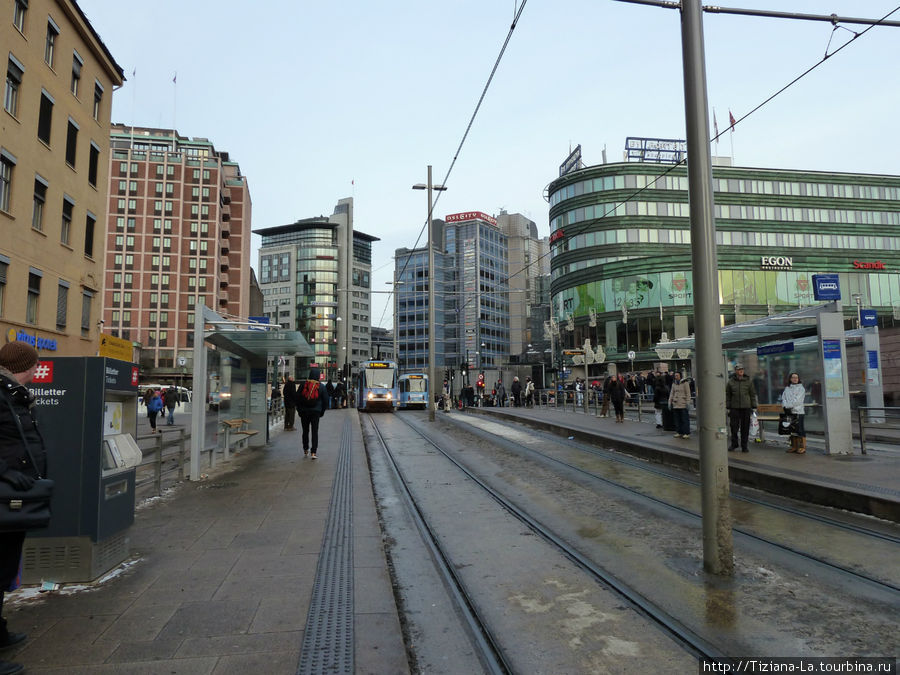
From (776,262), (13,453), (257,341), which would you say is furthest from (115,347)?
(776,262)

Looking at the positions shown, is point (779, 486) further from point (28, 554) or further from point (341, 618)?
point (28, 554)

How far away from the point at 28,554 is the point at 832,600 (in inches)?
235

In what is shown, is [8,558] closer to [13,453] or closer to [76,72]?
[13,453]

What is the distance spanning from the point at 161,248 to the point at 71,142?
5853cm

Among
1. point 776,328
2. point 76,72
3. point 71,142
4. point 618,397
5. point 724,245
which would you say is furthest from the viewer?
point 724,245

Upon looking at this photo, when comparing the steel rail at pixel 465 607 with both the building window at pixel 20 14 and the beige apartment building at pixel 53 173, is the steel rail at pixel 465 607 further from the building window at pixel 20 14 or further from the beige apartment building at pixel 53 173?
the building window at pixel 20 14

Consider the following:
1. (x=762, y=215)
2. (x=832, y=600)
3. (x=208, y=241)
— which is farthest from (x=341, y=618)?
(x=208, y=241)

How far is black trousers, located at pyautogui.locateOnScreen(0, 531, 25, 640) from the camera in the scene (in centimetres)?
341

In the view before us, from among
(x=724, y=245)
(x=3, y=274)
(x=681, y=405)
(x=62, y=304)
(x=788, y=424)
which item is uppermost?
(x=724, y=245)

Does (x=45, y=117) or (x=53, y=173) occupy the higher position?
(x=45, y=117)

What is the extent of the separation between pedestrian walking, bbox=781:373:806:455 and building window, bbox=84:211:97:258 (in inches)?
976

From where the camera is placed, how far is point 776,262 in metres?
57.9

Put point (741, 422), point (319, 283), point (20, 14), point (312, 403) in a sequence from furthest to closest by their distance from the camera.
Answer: point (319, 283) < point (20, 14) < point (312, 403) < point (741, 422)

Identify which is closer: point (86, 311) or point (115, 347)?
point (115, 347)
